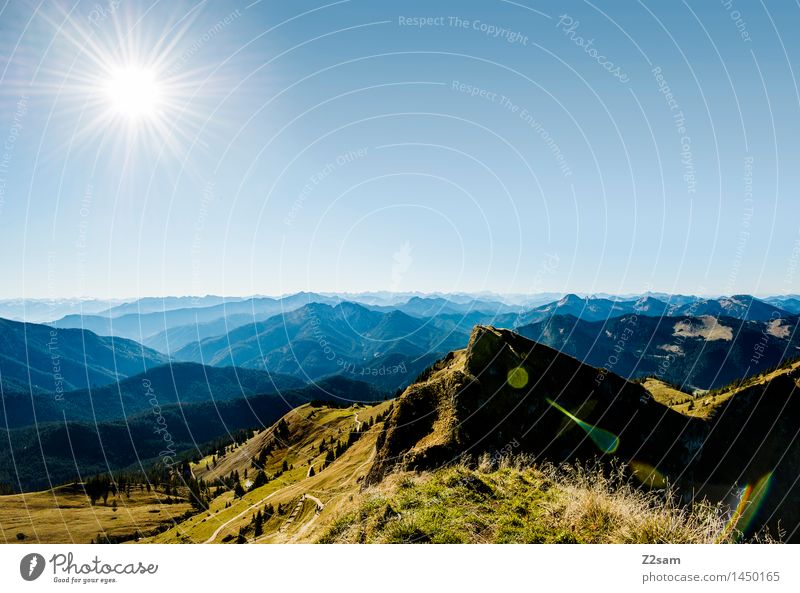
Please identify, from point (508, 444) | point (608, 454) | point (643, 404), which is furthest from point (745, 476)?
point (508, 444)

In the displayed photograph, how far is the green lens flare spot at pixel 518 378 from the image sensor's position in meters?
33.3

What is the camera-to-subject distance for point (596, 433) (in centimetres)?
3672

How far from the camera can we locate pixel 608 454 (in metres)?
36.3

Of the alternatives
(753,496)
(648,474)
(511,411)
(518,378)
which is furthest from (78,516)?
(753,496)

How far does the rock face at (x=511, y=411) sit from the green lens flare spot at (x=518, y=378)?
0.10 metres

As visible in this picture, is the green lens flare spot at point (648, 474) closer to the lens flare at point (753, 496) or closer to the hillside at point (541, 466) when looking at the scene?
the hillside at point (541, 466)

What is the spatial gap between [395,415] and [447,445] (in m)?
6.28

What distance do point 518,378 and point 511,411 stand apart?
366cm

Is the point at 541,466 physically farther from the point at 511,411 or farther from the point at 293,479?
the point at 293,479

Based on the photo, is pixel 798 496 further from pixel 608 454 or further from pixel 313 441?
pixel 313 441

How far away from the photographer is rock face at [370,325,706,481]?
26.6 meters

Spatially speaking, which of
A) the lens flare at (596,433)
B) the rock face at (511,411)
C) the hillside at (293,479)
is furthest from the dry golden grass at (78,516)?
the lens flare at (596,433)

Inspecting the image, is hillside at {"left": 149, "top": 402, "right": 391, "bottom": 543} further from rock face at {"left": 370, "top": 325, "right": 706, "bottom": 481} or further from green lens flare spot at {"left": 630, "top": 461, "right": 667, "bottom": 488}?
green lens flare spot at {"left": 630, "top": 461, "right": 667, "bottom": 488}

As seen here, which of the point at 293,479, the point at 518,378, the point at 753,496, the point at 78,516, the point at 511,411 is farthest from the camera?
the point at 78,516
